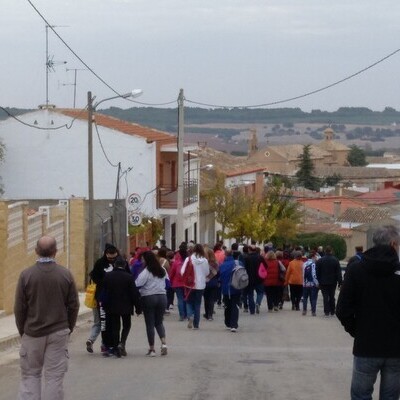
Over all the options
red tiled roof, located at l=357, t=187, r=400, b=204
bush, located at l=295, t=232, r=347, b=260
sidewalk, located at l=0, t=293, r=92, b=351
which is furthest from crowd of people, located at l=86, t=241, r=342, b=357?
red tiled roof, located at l=357, t=187, r=400, b=204

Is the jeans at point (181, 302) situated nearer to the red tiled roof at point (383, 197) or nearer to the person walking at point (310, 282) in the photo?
the person walking at point (310, 282)

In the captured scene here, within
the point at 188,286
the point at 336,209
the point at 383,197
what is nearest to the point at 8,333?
the point at 188,286

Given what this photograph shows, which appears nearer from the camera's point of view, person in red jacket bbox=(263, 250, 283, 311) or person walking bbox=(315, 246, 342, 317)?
person walking bbox=(315, 246, 342, 317)

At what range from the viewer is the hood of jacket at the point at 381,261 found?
795cm

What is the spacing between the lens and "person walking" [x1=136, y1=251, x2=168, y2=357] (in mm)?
15602

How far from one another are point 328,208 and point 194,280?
7629 centimetres

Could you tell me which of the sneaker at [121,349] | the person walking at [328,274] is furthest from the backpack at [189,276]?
the person walking at [328,274]

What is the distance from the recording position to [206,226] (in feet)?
214

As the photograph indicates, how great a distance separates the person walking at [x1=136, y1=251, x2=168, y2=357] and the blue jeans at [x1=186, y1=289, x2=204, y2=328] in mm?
4937

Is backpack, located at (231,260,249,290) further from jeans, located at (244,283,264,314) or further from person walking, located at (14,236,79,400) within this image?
person walking, located at (14,236,79,400)

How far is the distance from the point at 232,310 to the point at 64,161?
27874 millimetres

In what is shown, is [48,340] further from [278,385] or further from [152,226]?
[152,226]

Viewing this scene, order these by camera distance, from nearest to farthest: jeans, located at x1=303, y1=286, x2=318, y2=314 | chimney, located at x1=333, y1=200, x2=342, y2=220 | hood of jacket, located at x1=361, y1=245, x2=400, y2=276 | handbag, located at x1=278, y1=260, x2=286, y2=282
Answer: hood of jacket, located at x1=361, y1=245, x2=400, y2=276 → jeans, located at x1=303, y1=286, x2=318, y2=314 → handbag, located at x1=278, y1=260, x2=286, y2=282 → chimney, located at x1=333, y1=200, x2=342, y2=220

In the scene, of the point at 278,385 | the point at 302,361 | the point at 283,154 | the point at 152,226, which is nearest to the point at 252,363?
the point at 302,361
